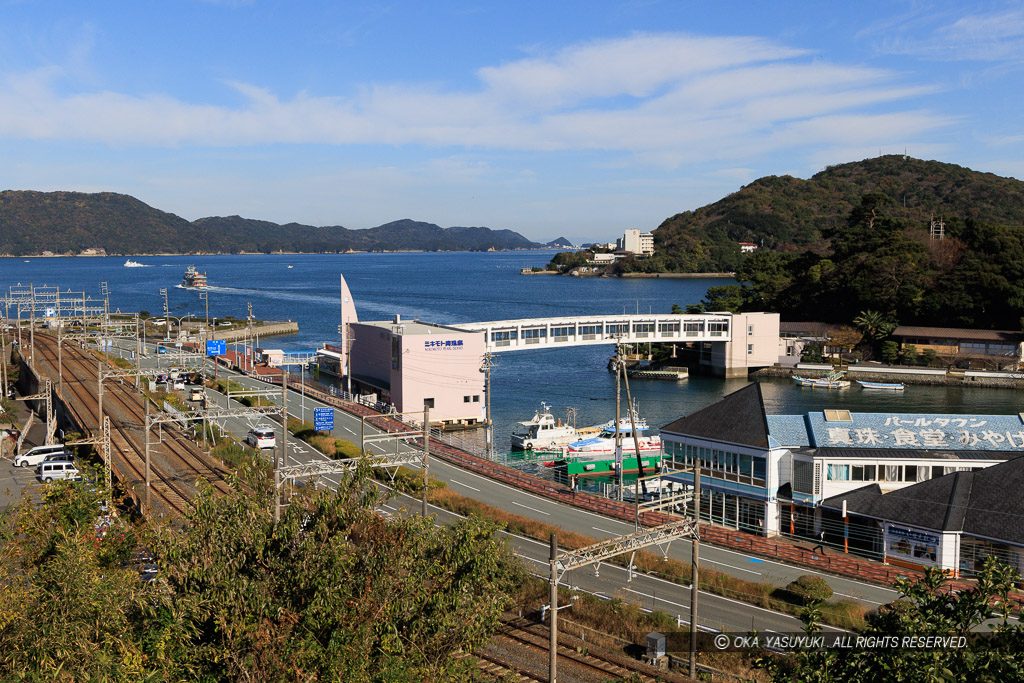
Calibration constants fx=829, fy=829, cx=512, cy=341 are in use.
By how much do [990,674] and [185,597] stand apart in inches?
282

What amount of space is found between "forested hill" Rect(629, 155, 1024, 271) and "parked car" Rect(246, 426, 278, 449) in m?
130

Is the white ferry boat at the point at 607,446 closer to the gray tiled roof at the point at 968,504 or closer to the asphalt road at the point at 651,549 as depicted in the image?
the asphalt road at the point at 651,549

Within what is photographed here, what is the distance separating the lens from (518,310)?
98562mm

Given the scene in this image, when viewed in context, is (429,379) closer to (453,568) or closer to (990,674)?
(453,568)

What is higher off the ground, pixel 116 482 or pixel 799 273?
pixel 799 273

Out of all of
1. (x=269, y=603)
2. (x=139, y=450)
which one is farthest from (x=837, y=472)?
(x=139, y=450)

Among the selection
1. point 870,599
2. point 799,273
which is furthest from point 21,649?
point 799,273

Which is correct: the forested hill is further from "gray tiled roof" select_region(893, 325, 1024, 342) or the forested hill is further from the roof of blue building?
the roof of blue building

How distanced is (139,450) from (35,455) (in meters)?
4.37

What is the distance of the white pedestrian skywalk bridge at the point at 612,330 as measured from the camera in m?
48.4

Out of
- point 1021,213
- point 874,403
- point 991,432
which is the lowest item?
point 874,403

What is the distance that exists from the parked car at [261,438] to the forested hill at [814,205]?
12995cm

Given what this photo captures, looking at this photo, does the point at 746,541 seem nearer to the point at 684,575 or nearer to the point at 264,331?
the point at 684,575

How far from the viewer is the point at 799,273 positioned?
2940 inches
